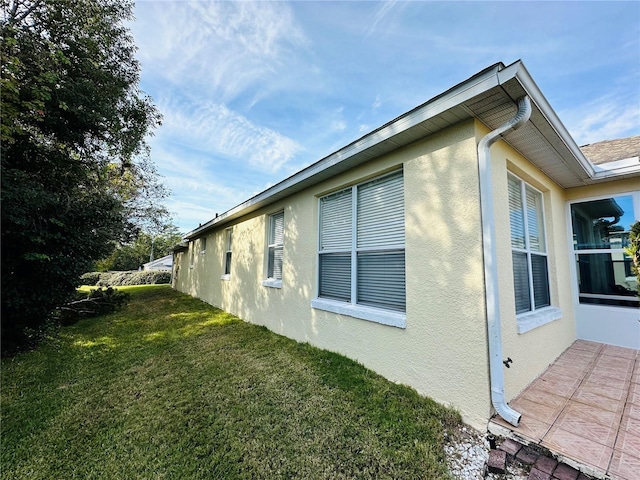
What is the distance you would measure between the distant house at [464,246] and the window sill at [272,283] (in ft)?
0.55

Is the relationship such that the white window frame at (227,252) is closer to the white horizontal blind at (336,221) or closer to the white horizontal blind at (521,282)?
the white horizontal blind at (336,221)

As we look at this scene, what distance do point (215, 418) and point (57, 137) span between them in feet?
22.6

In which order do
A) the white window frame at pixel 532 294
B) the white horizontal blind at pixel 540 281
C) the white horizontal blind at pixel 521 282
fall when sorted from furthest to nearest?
1. the white horizontal blind at pixel 540 281
2. the white horizontal blind at pixel 521 282
3. the white window frame at pixel 532 294

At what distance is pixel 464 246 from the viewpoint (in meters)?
2.68

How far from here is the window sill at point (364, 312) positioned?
10.5 feet

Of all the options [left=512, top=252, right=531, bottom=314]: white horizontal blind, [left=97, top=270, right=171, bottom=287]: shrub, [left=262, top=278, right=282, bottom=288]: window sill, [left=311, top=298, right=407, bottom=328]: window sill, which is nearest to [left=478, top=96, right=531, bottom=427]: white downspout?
[left=311, top=298, right=407, bottom=328]: window sill

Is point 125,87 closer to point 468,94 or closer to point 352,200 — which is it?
point 352,200

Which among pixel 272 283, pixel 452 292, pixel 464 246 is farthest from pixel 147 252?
pixel 464 246

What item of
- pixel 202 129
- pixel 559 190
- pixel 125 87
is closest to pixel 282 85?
pixel 202 129

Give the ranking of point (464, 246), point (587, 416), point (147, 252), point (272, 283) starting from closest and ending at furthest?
1. point (587, 416)
2. point (464, 246)
3. point (272, 283)
4. point (147, 252)

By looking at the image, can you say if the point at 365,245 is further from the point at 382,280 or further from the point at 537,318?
the point at 537,318

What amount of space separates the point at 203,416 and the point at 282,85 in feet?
25.8

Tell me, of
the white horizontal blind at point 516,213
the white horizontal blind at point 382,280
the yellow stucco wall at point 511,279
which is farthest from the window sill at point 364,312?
the white horizontal blind at point 516,213

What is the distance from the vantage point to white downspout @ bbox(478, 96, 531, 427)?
237 cm
